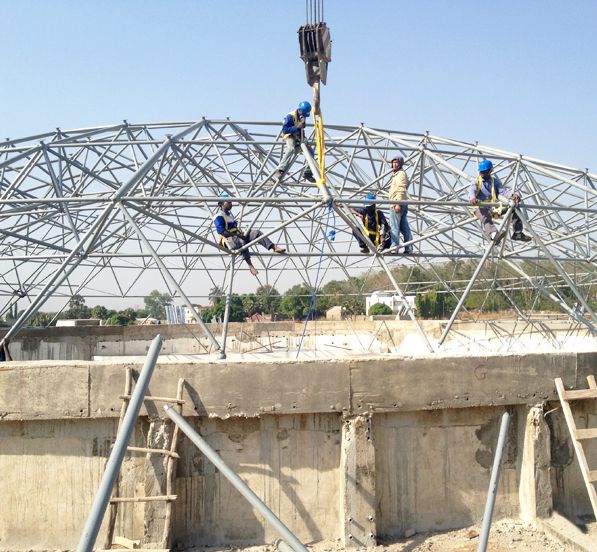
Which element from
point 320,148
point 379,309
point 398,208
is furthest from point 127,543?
point 379,309

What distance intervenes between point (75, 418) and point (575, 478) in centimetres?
636

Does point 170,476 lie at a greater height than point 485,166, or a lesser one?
lesser

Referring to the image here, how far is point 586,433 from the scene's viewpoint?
7.26 meters

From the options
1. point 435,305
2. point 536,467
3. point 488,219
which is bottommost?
point 536,467

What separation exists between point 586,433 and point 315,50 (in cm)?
904

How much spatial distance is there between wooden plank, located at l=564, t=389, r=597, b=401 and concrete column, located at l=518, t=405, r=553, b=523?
357 mm

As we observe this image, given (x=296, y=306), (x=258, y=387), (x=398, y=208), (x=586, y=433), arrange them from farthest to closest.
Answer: (x=296, y=306) → (x=398, y=208) → (x=586, y=433) → (x=258, y=387)

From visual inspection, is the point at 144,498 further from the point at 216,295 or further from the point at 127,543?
the point at 216,295

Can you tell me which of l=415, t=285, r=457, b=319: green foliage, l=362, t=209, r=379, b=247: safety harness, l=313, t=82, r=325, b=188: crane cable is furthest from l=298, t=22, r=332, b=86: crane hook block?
l=415, t=285, r=457, b=319: green foliage

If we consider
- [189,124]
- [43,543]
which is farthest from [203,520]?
[189,124]

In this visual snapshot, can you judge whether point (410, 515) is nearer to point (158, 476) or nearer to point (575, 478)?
point (575, 478)

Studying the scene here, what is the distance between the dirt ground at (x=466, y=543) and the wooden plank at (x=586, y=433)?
1271 mm

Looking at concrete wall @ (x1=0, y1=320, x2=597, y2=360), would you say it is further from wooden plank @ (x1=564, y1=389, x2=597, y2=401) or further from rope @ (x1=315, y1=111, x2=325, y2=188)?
wooden plank @ (x1=564, y1=389, x2=597, y2=401)

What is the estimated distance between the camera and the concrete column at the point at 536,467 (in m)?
7.38
